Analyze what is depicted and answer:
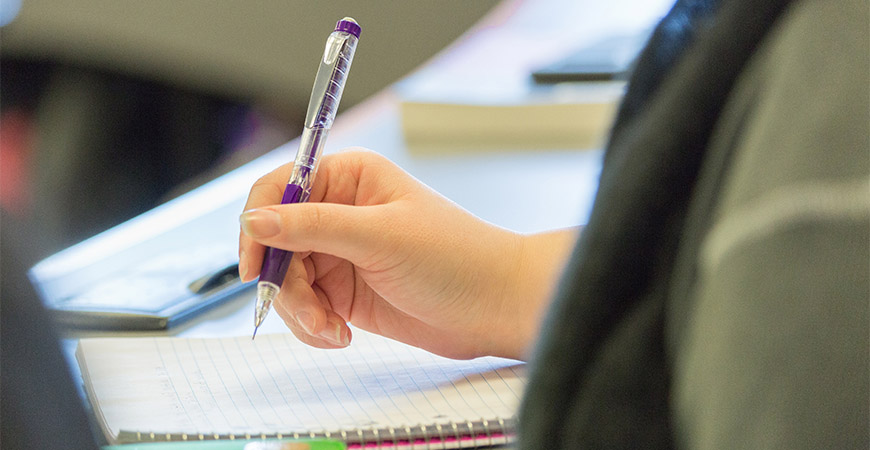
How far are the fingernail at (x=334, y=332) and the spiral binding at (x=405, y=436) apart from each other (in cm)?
12

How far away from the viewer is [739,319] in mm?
198

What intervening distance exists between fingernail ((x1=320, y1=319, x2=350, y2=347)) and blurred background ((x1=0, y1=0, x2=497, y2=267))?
0.44 m

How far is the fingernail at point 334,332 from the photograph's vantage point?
0.55 m

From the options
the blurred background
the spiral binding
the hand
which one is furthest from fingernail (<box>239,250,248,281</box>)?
the blurred background

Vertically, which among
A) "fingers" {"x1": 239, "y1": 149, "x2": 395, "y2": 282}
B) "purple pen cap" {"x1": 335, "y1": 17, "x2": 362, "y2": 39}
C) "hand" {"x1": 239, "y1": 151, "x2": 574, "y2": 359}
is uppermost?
"purple pen cap" {"x1": 335, "y1": 17, "x2": 362, "y2": 39}

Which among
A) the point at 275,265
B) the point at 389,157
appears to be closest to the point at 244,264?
the point at 275,265

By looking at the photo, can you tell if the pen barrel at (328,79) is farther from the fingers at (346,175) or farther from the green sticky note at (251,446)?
the green sticky note at (251,446)

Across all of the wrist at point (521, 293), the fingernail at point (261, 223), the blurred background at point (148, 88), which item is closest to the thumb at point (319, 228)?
the fingernail at point (261, 223)

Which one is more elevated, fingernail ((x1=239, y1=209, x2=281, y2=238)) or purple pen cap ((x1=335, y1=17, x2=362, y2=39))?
purple pen cap ((x1=335, y1=17, x2=362, y2=39))

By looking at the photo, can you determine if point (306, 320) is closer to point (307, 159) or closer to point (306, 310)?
point (306, 310)

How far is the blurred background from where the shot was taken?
97 centimetres

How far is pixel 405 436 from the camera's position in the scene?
0.43 meters

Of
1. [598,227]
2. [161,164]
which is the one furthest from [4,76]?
[598,227]

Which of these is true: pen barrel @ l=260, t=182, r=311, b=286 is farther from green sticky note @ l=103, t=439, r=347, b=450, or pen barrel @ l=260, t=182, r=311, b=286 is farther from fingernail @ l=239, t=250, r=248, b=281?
green sticky note @ l=103, t=439, r=347, b=450
